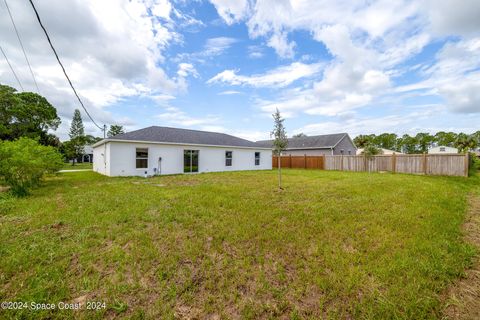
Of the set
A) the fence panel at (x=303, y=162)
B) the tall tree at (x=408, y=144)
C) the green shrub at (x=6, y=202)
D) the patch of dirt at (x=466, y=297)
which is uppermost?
the tall tree at (x=408, y=144)

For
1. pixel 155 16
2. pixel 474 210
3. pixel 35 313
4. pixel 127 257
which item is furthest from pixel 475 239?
pixel 155 16

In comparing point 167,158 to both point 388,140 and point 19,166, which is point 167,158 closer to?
point 19,166

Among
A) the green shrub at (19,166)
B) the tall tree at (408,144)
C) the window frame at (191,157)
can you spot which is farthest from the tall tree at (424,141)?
the green shrub at (19,166)

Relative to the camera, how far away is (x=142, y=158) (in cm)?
1338

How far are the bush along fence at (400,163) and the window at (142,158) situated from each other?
15.1 meters

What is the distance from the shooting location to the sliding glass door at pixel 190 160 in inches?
599

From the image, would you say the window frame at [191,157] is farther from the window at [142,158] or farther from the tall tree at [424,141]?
the tall tree at [424,141]

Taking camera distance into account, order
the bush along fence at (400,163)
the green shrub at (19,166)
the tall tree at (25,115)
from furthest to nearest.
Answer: the tall tree at (25,115) → the bush along fence at (400,163) → the green shrub at (19,166)

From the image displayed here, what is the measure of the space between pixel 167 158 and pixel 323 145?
1857 centimetres

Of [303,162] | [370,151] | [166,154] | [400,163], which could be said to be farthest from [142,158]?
[400,163]

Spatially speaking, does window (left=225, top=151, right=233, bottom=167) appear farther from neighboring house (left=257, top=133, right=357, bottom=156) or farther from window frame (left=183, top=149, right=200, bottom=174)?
neighboring house (left=257, top=133, right=357, bottom=156)

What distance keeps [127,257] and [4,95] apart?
1281 inches

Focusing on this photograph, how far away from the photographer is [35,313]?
2174 millimetres

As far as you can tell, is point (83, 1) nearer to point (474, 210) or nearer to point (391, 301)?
point (391, 301)
